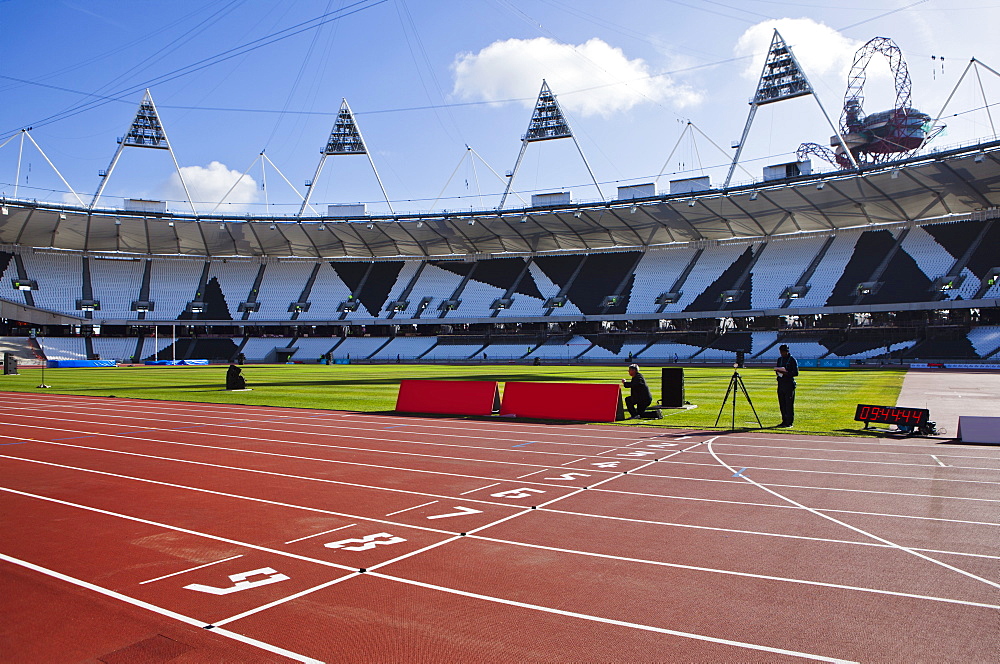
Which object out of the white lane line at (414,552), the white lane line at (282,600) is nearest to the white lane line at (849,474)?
the white lane line at (414,552)

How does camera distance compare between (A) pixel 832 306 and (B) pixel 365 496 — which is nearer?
(B) pixel 365 496

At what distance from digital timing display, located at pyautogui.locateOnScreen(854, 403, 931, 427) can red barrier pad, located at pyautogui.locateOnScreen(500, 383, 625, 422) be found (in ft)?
18.5

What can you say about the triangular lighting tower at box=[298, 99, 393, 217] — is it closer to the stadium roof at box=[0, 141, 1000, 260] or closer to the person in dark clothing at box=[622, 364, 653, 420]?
the stadium roof at box=[0, 141, 1000, 260]

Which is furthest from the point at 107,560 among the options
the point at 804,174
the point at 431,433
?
the point at 804,174

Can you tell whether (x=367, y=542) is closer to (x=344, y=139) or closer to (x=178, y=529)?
(x=178, y=529)

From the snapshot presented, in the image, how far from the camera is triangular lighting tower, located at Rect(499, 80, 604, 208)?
214ft

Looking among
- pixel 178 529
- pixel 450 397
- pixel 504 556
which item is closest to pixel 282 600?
pixel 504 556

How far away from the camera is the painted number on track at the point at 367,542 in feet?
21.5

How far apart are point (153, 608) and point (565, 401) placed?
1377cm

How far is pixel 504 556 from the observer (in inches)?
247

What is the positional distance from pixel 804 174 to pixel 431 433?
48548 millimetres

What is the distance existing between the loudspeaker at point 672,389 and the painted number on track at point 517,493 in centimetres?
1104

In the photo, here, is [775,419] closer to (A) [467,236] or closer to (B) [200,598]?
(B) [200,598]

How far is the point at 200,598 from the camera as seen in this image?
5.27 meters
